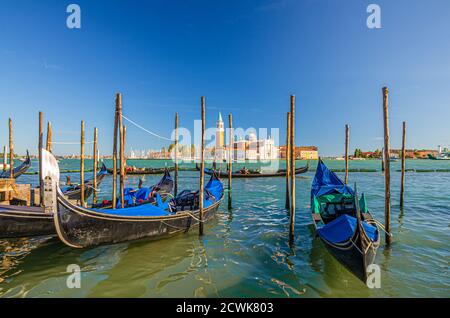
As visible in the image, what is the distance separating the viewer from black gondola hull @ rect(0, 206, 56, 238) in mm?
6137

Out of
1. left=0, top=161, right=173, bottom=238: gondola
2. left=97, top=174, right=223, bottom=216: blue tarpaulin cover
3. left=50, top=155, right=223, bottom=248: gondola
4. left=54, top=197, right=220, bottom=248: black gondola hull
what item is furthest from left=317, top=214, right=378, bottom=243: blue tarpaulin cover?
left=0, top=161, right=173, bottom=238: gondola

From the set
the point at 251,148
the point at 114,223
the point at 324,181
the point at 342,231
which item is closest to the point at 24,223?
the point at 114,223

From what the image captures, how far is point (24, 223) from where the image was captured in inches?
251

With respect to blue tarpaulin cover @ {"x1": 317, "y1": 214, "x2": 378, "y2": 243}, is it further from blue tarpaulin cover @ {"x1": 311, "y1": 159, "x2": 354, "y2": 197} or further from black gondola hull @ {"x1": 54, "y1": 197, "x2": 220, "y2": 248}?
black gondola hull @ {"x1": 54, "y1": 197, "x2": 220, "y2": 248}

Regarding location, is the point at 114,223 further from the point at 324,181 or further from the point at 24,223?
the point at 324,181

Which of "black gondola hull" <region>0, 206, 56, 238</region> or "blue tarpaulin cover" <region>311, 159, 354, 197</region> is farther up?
"blue tarpaulin cover" <region>311, 159, 354, 197</region>

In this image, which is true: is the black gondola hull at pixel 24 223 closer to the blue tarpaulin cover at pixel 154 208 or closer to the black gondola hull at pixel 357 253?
the blue tarpaulin cover at pixel 154 208

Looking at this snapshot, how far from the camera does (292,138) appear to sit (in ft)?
22.1

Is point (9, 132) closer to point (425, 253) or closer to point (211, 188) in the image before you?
point (211, 188)

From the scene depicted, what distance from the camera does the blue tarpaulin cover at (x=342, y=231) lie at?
14.9 feet

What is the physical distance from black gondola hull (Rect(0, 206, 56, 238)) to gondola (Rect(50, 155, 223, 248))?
2.09 meters

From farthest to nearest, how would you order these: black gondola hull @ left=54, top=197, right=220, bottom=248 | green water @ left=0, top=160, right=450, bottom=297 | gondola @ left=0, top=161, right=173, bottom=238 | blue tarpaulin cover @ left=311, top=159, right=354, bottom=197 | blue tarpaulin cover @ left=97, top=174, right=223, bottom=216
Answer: blue tarpaulin cover @ left=311, top=159, right=354, bottom=197, gondola @ left=0, top=161, right=173, bottom=238, blue tarpaulin cover @ left=97, top=174, right=223, bottom=216, black gondola hull @ left=54, top=197, right=220, bottom=248, green water @ left=0, top=160, right=450, bottom=297

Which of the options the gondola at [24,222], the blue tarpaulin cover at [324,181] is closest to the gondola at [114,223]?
the gondola at [24,222]

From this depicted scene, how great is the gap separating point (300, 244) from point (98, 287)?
190 inches
